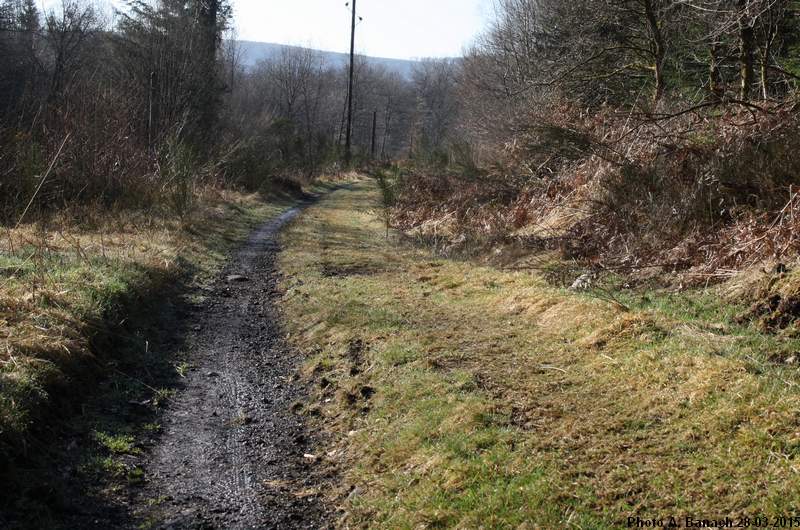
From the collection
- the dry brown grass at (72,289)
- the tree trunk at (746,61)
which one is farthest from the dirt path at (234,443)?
the tree trunk at (746,61)

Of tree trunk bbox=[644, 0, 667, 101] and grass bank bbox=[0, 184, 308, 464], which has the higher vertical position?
tree trunk bbox=[644, 0, 667, 101]

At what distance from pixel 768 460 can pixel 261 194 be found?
867 inches

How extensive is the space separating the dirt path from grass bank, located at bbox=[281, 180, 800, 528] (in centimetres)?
30

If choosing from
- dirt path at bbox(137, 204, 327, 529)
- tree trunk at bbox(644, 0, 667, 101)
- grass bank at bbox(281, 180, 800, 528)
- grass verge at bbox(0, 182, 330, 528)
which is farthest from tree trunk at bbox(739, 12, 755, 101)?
grass verge at bbox(0, 182, 330, 528)

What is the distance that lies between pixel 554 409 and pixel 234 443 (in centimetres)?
249

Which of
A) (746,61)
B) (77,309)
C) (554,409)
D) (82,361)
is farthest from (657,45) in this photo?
(82,361)

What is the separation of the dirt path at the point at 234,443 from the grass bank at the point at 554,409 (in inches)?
11.7

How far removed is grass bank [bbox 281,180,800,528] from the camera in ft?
11.6

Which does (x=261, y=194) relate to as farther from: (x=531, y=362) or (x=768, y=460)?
(x=768, y=460)

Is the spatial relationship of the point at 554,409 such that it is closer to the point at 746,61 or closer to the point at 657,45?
the point at 746,61

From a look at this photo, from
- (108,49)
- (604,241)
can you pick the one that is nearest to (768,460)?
(604,241)

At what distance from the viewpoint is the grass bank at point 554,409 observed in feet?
11.6

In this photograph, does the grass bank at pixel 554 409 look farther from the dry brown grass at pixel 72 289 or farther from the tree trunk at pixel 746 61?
the tree trunk at pixel 746 61

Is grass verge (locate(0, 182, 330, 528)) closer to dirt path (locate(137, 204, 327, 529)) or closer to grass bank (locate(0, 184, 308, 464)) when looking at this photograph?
grass bank (locate(0, 184, 308, 464))
